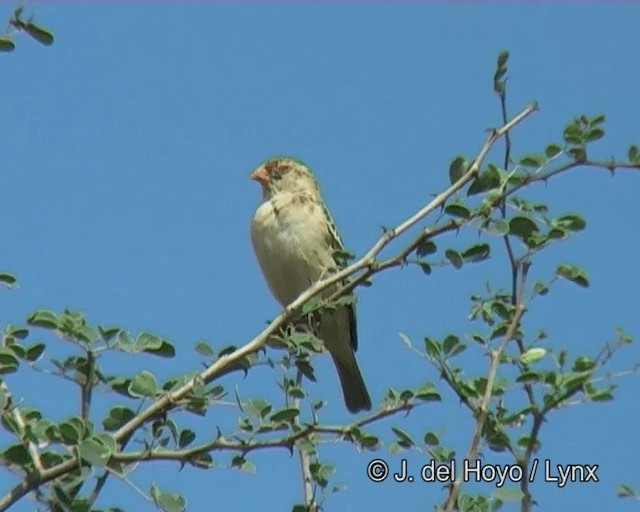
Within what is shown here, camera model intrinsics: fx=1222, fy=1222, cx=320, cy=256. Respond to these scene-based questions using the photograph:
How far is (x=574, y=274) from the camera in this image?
3238 mm

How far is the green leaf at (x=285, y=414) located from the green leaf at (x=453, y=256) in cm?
55

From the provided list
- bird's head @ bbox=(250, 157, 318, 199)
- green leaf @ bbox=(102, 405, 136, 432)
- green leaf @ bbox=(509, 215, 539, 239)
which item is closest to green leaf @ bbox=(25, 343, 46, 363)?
green leaf @ bbox=(102, 405, 136, 432)

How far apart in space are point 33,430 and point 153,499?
367 mm

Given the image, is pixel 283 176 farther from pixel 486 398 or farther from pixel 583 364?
pixel 486 398

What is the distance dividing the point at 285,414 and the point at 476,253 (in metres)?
0.64

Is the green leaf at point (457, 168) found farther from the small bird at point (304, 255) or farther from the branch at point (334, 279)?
the small bird at point (304, 255)

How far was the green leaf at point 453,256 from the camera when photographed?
123 inches

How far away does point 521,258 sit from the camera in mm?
3012

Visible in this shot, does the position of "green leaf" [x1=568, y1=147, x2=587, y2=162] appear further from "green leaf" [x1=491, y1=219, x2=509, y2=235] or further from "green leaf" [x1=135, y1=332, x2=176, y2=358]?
"green leaf" [x1=135, y1=332, x2=176, y2=358]

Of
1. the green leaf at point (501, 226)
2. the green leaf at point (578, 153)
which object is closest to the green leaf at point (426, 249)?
the green leaf at point (501, 226)

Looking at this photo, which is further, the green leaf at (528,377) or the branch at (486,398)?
the green leaf at (528,377)

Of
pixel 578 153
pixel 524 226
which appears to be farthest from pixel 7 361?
pixel 578 153

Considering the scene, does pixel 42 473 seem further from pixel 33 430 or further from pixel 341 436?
pixel 341 436

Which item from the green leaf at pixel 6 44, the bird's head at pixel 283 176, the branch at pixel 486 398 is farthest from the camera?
the bird's head at pixel 283 176
